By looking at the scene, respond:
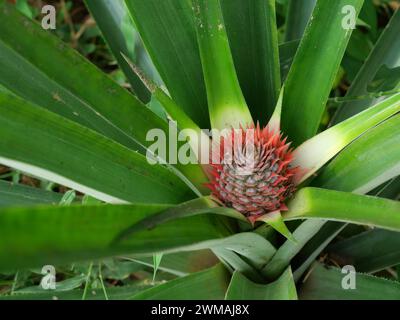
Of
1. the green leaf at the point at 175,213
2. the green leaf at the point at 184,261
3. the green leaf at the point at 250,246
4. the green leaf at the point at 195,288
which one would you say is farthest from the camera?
the green leaf at the point at 184,261

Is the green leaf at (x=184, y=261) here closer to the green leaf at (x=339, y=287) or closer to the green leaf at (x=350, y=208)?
the green leaf at (x=339, y=287)

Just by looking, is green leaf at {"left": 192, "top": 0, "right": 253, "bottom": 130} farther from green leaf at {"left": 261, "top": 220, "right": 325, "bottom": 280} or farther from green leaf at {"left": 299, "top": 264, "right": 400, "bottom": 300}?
green leaf at {"left": 299, "top": 264, "right": 400, "bottom": 300}

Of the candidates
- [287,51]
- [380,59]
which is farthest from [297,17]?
[380,59]

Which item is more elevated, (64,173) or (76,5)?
(76,5)

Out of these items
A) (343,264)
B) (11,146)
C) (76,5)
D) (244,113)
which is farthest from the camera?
(76,5)

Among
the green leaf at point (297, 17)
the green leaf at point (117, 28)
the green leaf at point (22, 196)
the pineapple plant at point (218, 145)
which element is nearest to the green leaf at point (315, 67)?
the pineapple plant at point (218, 145)

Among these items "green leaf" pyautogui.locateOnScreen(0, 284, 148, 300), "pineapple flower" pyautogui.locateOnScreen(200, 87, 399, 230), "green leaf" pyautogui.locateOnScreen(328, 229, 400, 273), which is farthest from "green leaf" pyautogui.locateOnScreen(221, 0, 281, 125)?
"green leaf" pyautogui.locateOnScreen(0, 284, 148, 300)
